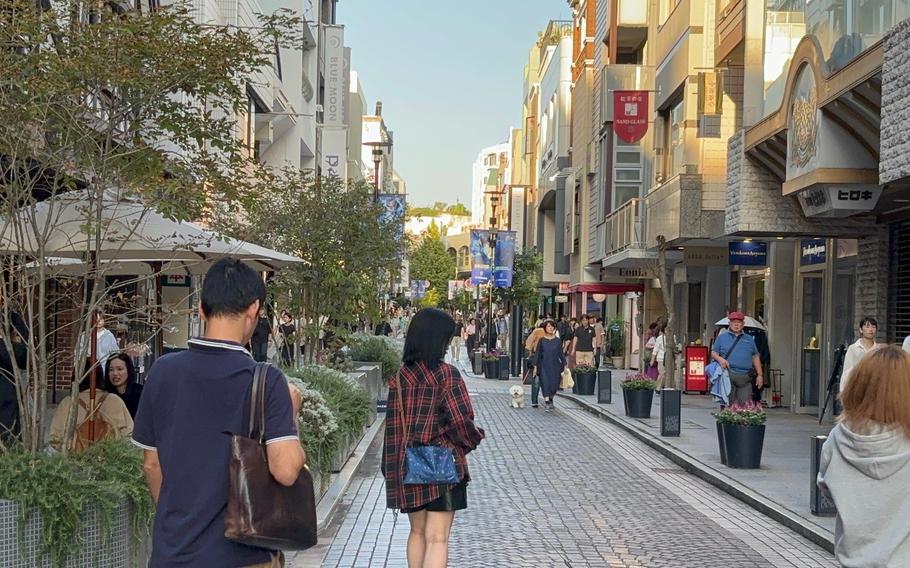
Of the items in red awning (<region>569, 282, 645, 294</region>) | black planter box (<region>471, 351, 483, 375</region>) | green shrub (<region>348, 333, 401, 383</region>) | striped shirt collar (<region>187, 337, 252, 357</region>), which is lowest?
black planter box (<region>471, 351, 483, 375</region>)

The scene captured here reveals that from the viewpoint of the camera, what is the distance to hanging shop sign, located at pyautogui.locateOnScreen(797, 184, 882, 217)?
52.4ft

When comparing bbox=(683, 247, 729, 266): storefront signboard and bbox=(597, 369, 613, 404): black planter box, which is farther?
bbox=(683, 247, 729, 266): storefront signboard

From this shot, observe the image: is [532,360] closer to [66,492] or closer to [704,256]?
[704,256]

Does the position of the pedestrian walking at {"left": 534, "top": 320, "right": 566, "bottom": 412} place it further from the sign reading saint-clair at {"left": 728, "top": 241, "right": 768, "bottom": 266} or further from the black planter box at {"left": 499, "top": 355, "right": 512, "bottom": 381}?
the black planter box at {"left": 499, "top": 355, "right": 512, "bottom": 381}

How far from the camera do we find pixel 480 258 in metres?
51.5

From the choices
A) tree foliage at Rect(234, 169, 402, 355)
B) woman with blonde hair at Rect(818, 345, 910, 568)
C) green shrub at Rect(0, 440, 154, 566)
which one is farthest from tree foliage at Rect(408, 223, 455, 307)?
woman with blonde hair at Rect(818, 345, 910, 568)

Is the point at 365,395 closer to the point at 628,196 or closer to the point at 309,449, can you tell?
the point at 309,449

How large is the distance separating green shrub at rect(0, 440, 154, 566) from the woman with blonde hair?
3435mm

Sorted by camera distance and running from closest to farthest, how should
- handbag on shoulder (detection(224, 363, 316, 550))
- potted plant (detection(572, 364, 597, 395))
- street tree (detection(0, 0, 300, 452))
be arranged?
handbag on shoulder (detection(224, 363, 316, 550))
street tree (detection(0, 0, 300, 452))
potted plant (detection(572, 364, 597, 395))

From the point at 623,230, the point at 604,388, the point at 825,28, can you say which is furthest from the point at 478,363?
the point at 825,28

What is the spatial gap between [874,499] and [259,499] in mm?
2091

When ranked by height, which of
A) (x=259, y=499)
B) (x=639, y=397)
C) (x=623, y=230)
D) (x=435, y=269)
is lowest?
(x=639, y=397)

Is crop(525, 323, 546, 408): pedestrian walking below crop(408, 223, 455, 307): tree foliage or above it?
below

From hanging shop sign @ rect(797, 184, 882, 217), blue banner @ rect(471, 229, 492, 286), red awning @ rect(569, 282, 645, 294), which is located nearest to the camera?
hanging shop sign @ rect(797, 184, 882, 217)
